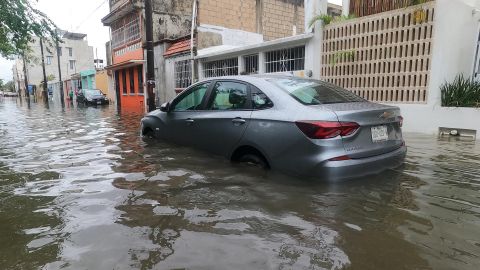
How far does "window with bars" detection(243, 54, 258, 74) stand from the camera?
12.2 metres

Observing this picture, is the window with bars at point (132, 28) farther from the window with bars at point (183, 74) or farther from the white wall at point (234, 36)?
the white wall at point (234, 36)

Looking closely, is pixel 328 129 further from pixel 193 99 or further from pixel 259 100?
pixel 193 99

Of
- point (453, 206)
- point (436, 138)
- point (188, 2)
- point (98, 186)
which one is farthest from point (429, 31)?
point (188, 2)

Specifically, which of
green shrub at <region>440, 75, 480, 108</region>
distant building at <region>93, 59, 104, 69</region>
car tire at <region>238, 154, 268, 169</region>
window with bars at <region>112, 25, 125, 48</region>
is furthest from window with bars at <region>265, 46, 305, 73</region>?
distant building at <region>93, 59, 104, 69</region>

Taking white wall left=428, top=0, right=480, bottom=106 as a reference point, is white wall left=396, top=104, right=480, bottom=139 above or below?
below

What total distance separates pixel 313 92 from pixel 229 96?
1160 millimetres

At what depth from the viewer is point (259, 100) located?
4039 millimetres

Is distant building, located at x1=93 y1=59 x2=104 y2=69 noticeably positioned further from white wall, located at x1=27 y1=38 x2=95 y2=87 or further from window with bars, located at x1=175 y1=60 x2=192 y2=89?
window with bars, located at x1=175 y1=60 x2=192 y2=89

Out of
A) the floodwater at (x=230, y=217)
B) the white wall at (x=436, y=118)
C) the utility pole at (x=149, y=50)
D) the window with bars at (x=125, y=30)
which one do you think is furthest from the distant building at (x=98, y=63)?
the floodwater at (x=230, y=217)

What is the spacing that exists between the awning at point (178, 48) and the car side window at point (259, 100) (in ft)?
41.3

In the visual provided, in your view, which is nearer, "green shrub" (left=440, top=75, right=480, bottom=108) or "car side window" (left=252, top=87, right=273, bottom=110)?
"car side window" (left=252, top=87, right=273, bottom=110)

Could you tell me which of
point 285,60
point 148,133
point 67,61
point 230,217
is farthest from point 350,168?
point 67,61

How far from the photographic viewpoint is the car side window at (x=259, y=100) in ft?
12.8

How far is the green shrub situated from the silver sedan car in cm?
425
